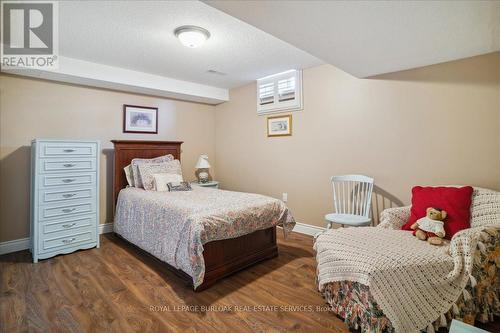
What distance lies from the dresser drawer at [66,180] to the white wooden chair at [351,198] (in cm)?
285

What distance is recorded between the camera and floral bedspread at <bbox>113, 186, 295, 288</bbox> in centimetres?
210

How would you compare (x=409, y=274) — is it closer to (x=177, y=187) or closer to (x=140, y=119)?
(x=177, y=187)

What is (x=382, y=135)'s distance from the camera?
114 inches

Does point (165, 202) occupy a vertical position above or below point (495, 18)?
below

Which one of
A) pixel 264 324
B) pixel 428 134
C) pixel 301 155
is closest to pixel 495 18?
pixel 428 134

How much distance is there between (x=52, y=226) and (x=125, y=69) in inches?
86.2

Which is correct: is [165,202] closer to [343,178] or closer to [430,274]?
[343,178]

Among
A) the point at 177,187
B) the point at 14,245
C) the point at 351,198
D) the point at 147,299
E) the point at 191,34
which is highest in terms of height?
the point at 191,34

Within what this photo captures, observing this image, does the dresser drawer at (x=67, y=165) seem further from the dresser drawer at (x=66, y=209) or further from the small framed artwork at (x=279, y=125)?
the small framed artwork at (x=279, y=125)

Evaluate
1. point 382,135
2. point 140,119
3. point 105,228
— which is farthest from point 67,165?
point 382,135

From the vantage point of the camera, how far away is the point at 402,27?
178 centimetres

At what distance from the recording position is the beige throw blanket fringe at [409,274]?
1.55 metres

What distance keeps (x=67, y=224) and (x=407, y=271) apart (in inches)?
133

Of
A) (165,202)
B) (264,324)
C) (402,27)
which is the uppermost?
(402,27)
